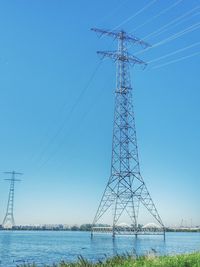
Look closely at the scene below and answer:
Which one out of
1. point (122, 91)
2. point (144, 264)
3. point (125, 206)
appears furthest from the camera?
point (122, 91)

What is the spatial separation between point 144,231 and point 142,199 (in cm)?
553

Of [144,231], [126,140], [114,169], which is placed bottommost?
[144,231]

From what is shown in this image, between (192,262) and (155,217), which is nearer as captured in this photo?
(192,262)

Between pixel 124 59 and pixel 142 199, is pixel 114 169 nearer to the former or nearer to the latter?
pixel 142 199

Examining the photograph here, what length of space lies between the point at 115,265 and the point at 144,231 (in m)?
49.3

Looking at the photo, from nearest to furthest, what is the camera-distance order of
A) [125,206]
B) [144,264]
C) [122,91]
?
1. [144,264]
2. [125,206]
3. [122,91]

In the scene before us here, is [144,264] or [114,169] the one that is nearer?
[144,264]

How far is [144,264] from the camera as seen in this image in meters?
25.0

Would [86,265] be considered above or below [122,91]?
below

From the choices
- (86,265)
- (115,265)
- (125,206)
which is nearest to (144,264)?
(115,265)

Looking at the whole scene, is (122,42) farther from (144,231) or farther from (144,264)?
(144,264)

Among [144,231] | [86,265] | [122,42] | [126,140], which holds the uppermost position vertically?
[122,42]

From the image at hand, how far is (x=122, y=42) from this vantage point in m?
73.2

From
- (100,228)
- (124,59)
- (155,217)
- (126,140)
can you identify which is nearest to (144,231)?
(155,217)
